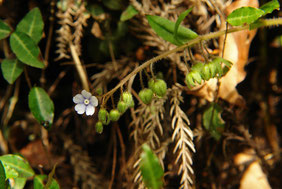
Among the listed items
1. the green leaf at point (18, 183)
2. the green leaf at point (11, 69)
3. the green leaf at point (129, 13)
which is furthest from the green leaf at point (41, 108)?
the green leaf at point (129, 13)

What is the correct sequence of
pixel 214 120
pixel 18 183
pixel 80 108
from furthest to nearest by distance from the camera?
pixel 214 120, pixel 18 183, pixel 80 108

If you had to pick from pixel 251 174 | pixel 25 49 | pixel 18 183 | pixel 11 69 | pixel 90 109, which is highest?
pixel 25 49

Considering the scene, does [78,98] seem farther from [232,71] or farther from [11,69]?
[232,71]

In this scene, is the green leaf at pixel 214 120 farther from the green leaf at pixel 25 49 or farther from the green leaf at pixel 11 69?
the green leaf at pixel 11 69

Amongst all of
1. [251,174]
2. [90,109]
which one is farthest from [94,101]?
[251,174]

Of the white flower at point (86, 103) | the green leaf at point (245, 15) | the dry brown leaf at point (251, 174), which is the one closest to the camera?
the green leaf at point (245, 15)

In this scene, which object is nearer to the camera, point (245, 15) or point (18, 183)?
point (245, 15)
